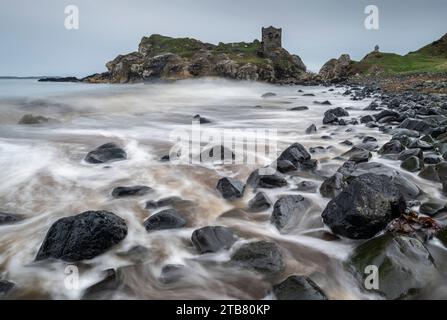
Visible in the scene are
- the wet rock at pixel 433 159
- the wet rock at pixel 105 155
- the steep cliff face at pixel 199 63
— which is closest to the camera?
the wet rock at pixel 433 159

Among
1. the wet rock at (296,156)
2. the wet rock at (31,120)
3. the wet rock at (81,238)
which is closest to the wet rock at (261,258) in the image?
the wet rock at (81,238)

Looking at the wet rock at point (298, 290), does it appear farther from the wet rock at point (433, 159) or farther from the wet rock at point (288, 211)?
the wet rock at point (433, 159)

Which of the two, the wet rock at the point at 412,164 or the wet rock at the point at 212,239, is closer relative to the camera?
the wet rock at the point at 212,239

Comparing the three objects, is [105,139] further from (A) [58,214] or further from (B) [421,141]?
(B) [421,141]

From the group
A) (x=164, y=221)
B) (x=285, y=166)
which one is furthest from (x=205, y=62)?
(x=164, y=221)

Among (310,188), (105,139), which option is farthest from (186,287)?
(105,139)

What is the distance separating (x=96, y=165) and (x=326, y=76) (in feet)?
287

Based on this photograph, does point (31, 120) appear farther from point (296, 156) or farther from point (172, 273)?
point (172, 273)

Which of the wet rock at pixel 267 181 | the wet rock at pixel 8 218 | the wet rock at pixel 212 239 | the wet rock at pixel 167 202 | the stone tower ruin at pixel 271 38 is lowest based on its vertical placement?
the wet rock at pixel 212 239

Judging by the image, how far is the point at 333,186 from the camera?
559 cm

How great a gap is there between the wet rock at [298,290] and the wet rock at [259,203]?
1975 millimetres

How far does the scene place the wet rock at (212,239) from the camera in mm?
4145

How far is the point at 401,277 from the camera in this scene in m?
3.34

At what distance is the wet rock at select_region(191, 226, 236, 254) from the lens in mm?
4145
